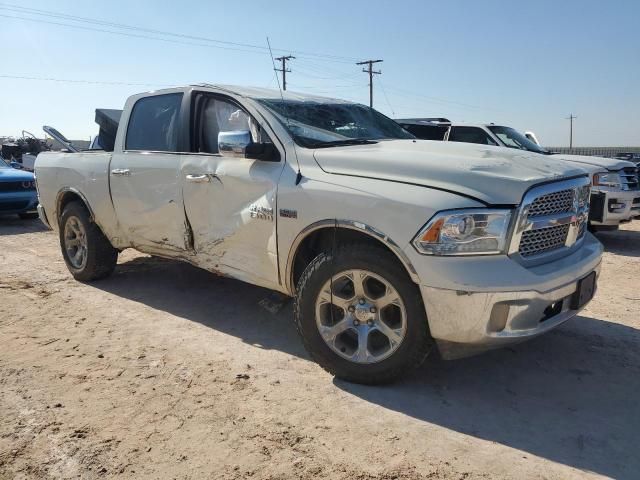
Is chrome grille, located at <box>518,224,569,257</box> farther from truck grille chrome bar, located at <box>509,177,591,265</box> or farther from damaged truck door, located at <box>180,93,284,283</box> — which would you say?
damaged truck door, located at <box>180,93,284,283</box>

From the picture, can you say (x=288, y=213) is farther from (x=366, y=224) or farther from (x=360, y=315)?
(x=360, y=315)

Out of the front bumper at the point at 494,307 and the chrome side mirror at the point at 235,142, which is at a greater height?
the chrome side mirror at the point at 235,142

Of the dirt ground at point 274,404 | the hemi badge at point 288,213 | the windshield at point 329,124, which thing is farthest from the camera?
the windshield at point 329,124

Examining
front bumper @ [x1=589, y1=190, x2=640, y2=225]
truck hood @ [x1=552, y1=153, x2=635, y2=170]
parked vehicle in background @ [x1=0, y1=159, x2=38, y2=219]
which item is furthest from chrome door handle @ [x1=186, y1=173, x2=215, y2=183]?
parked vehicle in background @ [x1=0, y1=159, x2=38, y2=219]

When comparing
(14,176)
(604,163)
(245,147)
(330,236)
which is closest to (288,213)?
(330,236)

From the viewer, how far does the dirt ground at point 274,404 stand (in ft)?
8.51

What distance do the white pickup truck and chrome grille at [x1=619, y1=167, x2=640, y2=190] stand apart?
5402mm

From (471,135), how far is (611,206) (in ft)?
9.30

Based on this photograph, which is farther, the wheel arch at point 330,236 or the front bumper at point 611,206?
the front bumper at point 611,206

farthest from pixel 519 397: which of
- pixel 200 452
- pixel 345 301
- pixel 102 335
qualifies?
pixel 102 335

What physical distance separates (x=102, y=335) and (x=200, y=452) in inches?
77.5

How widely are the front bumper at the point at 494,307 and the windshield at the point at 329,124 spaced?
151 cm

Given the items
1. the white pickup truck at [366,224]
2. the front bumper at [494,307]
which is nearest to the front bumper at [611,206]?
the white pickup truck at [366,224]

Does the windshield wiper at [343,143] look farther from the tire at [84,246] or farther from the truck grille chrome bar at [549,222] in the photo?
the tire at [84,246]
